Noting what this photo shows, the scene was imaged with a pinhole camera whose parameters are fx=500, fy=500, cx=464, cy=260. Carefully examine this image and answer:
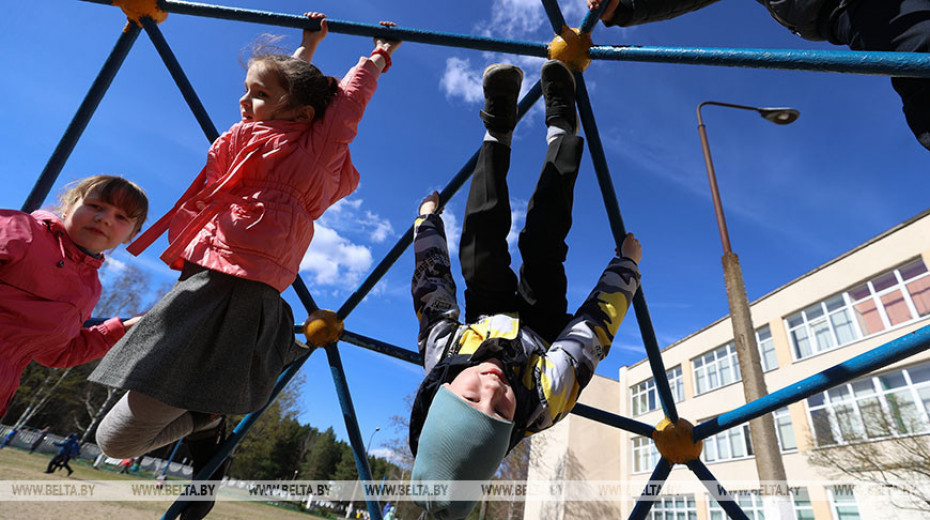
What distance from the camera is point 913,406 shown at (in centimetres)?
835

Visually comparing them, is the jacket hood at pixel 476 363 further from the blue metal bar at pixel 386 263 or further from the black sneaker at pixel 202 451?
the blue metal bar at pixel 386 263

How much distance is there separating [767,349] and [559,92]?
44.6 feet

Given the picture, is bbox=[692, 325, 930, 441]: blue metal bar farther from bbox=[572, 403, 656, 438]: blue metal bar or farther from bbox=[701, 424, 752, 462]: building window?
bbox=[701, 424, 752, 462]: building window

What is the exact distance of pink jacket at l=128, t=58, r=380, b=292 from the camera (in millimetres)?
1335

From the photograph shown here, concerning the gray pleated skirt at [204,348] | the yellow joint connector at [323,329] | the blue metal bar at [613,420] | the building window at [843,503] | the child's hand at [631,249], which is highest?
the building window at [843,503]

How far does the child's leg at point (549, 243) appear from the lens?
1.54 m

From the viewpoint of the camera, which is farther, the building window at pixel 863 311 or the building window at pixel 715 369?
the building window at pixel 715 369

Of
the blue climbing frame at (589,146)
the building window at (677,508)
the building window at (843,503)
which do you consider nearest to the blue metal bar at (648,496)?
the blue climbing frame at (589,146)

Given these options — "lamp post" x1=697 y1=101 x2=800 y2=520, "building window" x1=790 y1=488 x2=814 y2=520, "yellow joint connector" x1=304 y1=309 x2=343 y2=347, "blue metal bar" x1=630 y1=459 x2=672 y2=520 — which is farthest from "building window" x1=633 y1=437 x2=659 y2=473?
"yellow joint connector" x1=304 y1=309 x2=343 y2=347

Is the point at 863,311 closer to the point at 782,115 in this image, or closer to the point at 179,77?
the point at 782,115

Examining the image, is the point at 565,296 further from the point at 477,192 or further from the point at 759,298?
the point at 759,298

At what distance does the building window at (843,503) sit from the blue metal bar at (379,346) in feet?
34.1

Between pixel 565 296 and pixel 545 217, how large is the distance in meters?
0.26

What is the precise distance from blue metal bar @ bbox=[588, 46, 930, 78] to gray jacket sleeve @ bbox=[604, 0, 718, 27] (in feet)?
1.30
